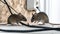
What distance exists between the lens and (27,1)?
3.51ft

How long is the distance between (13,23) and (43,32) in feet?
0.58

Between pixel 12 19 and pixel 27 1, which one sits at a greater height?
pixel 27 1

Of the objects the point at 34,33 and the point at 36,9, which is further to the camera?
the point at 36,9

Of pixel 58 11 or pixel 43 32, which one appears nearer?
pixel 43 32

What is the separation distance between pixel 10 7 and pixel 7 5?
0.02 metres

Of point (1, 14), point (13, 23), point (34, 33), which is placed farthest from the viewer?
point (1, 14)

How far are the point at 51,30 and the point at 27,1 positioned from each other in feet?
1.82

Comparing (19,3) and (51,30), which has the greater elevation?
(19,3)

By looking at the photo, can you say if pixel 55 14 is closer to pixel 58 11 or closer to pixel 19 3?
pixel 58 11

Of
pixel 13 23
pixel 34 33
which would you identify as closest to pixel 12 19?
pixel 13 23

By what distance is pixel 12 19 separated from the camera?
689mm

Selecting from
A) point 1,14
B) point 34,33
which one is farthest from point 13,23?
point 1,14

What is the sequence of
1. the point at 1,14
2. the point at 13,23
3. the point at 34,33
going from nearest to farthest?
the point at 34,33, the point at 13,23, the point at 1,14

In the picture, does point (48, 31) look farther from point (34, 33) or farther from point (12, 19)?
point (12, 19)
